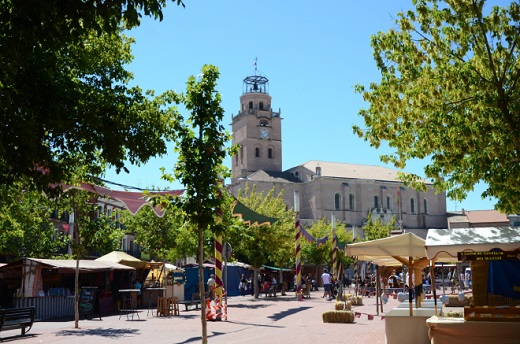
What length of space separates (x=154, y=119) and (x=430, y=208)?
101 meters

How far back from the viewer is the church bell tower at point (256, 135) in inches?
4134

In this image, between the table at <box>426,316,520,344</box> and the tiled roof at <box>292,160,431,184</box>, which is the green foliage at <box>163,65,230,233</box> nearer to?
the table at <box>426,316,520,344</box>

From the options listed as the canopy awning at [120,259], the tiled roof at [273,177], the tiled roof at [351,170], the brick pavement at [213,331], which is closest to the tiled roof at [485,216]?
the tiled roof at [351,170]

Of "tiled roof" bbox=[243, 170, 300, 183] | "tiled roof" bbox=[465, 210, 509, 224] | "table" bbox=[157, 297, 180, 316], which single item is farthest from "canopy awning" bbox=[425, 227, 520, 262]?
"tiled roof" bbox=[465, 210, 509, 224]

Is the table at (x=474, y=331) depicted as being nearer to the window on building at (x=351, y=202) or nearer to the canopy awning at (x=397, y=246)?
the canopy awning at (x=397, y=246)

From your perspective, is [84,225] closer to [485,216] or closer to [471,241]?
[471,241]

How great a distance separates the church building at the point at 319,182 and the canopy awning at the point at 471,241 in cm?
8576

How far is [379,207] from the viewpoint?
106m

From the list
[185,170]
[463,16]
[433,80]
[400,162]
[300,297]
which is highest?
[463,16]

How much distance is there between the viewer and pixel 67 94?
11.8 metres

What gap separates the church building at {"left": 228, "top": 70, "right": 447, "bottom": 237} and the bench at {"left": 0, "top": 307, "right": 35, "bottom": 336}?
8006 cm

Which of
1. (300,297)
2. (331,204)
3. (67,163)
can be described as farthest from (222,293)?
(331,204)

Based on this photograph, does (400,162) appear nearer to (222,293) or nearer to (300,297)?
(222,293)

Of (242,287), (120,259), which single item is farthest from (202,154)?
(242,287)
